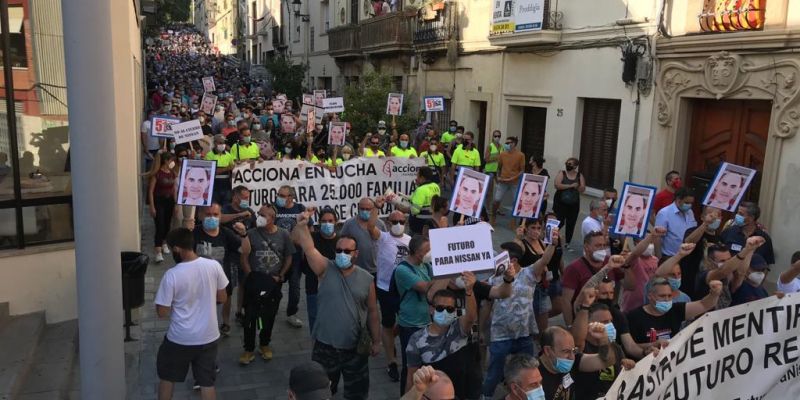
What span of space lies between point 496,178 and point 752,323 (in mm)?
8539

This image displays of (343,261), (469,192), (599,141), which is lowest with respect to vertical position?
(343,261)

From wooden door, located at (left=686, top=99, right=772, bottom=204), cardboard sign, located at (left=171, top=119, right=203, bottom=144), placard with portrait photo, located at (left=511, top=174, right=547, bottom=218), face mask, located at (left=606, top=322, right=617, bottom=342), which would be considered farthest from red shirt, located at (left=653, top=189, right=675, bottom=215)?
cardboard sign, located at (left=171, top=119, right=203, bottom=144)

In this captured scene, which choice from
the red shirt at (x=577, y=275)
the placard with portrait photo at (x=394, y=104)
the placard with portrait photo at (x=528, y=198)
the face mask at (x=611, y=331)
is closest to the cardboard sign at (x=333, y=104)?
the placard with portrait photo at (x=394, y=104)

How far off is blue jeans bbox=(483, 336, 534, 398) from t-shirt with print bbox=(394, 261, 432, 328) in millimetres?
601

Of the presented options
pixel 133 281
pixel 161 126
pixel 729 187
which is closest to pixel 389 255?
pixel 133 281

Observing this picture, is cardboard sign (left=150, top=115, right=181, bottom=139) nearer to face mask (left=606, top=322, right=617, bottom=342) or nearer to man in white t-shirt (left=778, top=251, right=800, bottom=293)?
face mask (left=606, top=322, right=617, bottom=342)

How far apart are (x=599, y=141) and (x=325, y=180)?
7.22 m

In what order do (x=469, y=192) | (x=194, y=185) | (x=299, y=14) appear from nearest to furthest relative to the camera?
(x=469, y=192) → (x=194, y=185) → (x=299, y=14)

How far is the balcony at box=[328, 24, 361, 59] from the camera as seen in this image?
27656 millimetres

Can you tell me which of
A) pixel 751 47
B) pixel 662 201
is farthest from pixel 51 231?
pixel 751 47

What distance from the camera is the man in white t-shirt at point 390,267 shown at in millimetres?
6340

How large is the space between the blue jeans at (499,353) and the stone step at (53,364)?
3510 millimetres

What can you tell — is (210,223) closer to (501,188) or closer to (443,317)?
(443,317)

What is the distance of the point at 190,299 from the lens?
4996 millimetres
